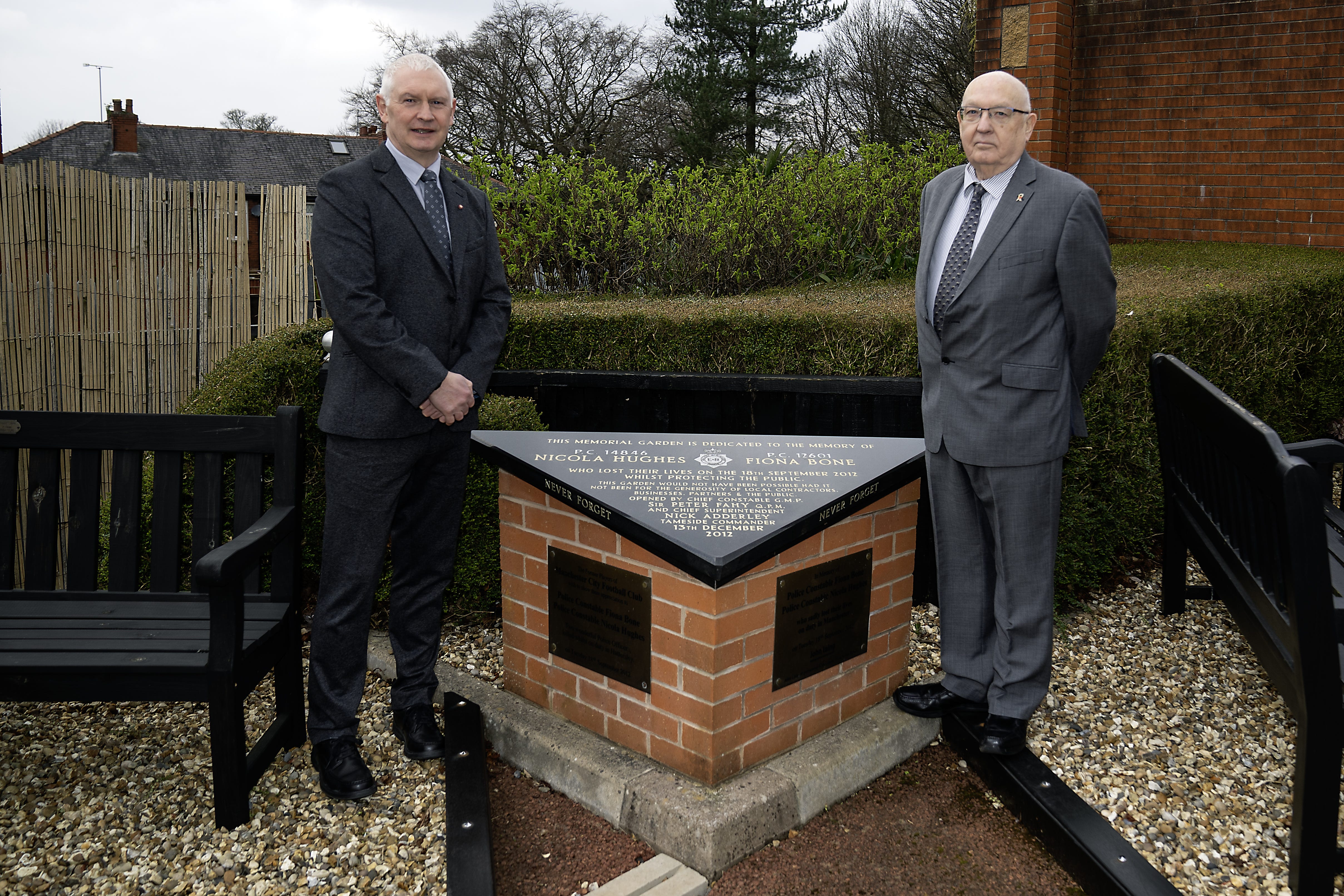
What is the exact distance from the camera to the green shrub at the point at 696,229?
7.26 m

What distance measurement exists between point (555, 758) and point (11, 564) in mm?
1876

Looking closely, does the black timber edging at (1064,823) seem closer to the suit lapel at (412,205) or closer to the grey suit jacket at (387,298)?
the grey suit jacket at (387,298)

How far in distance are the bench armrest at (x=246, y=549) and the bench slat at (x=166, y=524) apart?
0.35 meters

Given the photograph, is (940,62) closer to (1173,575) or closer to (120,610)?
(1173,575)

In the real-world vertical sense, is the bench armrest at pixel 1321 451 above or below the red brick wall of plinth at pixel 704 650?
above

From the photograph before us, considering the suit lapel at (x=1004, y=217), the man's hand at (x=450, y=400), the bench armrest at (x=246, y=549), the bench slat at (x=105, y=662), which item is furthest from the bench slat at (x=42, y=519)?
the suit lapel at (x=1004, y=217)

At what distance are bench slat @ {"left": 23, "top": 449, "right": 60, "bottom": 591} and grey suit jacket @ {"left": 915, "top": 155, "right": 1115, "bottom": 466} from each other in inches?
112

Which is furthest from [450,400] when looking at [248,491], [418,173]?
[248,491]

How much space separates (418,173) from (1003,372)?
5.99 ft

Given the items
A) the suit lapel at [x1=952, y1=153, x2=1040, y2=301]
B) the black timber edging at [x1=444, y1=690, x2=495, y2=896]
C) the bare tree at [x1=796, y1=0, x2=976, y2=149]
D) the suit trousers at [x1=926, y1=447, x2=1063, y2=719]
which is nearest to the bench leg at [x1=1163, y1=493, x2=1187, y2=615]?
the suit trousers at [x1=926, y1=447, x2=1063, y2=719]

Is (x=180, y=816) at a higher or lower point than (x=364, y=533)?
lower

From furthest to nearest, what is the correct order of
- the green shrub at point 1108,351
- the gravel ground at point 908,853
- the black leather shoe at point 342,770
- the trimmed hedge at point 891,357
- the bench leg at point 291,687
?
the green shrub at point 1108,351 → the trimmed hedge at point 891,357 → the bench leg at point 291,687 → the black leather shoe at point 342,770 → the gravel ground at point 908,853

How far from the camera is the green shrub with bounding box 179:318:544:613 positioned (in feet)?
13.4

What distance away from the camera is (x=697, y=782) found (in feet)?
9.23
